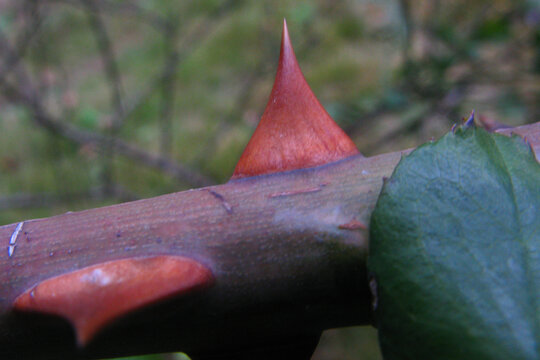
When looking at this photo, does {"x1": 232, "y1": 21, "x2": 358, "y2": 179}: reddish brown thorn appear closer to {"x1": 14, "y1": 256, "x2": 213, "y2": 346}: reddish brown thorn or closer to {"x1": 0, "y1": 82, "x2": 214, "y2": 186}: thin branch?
{"x1": 14, "y1": 256, "x2": 213, "y2": 346}: reddish brown thorn

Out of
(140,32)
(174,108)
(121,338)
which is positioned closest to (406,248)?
(121,338)

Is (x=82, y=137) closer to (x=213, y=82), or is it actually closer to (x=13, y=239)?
(x=213, y=82)

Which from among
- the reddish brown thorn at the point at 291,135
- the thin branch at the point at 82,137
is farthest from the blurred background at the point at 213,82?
the reddish brown thorn at the point at 291,135

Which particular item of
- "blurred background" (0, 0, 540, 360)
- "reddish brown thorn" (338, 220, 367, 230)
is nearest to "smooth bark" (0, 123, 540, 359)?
"reddish brown thorn" (338, 220, 367, 230)

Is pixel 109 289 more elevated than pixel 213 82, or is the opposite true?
pixel 213 82

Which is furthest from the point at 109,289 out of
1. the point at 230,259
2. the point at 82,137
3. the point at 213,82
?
the point at 213,82

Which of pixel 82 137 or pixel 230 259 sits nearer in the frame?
pixel 230 259

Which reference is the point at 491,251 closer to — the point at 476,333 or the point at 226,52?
the point at 476,333
